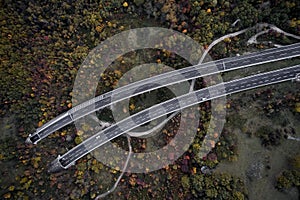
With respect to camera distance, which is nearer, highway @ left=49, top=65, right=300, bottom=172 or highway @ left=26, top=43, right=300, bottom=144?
highway @ left=49, top=65, right=300, bottom=172

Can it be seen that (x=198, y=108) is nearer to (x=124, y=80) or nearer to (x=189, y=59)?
(x=189, y=59)

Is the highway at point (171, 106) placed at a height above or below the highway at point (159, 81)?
below

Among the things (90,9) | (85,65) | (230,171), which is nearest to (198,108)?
(230,171)

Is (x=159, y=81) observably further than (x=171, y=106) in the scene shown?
Yes

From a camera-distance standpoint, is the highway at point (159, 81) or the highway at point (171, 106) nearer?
the highway at point (171, 106)
